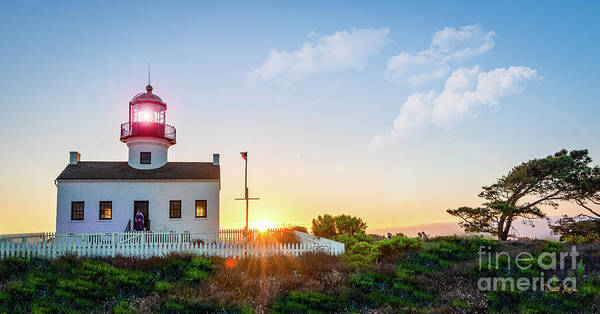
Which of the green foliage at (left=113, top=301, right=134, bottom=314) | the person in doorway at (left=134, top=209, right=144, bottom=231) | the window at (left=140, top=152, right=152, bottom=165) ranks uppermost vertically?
the window at (left=140, top=152, right=152, bottom=165)

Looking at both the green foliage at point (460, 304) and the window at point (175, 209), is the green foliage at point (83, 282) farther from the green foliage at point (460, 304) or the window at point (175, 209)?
the window at point (175, 209)

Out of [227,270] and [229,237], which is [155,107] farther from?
[227,270]

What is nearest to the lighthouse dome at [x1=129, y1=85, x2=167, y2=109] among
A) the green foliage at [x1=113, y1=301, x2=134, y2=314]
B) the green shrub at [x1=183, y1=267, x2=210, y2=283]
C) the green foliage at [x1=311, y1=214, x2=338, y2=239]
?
the green foliage at [x1=311, y1=214, x2=338, y2=239]

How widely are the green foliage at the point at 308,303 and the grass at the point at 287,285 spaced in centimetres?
3

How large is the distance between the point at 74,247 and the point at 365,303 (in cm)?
1263

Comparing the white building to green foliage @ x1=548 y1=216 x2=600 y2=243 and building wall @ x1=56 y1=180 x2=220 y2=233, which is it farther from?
green foliage @ x1=548 y1=216 x2=600 y2=243

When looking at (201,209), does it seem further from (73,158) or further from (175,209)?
(73,158)

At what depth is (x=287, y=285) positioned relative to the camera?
1227 cm

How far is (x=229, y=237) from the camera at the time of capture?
76.8ft

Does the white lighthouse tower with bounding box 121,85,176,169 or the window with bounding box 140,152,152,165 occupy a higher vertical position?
the white lighthouse tower with bounding box 121,85,176,169

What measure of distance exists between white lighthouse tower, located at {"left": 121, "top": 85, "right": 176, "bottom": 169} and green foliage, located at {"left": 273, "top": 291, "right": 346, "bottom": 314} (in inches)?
779

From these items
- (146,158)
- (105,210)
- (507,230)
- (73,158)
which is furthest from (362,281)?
(73,158)

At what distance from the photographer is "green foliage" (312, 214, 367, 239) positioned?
23.0m

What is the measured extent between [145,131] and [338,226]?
14.7m
